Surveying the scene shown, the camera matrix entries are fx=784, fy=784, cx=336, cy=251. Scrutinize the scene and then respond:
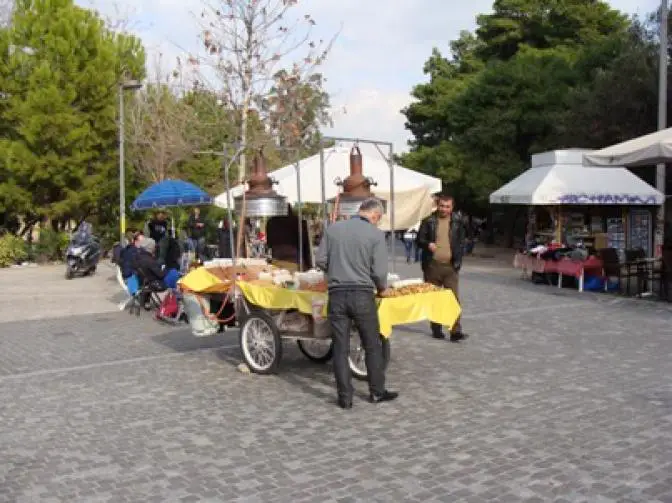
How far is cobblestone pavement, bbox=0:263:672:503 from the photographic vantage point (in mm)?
4770

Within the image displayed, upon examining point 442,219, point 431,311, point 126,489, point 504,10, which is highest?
point 504,10

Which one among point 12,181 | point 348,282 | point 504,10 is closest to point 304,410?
point 348,282

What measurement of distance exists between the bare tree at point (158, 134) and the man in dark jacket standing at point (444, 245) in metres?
20.8

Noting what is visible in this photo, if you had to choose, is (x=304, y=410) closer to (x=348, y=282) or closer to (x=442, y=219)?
(x=348, y=282)

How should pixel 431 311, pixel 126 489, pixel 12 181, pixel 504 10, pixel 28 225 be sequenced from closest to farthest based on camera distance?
pixel 126 489
pixel 431 311
pixel 12 181
pixel 28 225
pixel 504 10

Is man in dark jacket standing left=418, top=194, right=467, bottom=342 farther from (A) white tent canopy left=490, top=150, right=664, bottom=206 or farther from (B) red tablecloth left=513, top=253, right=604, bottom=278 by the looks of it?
(A) white tent canopy left=490, top=150, right=664, bottom=206

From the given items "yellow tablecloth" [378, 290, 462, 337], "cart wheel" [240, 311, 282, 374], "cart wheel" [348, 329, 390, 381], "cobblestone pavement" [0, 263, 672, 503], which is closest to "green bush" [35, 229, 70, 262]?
"cobblestone pavement" [0, 263, 672, 503]

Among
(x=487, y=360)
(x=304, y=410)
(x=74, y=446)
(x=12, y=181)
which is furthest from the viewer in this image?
(x=12, y=181)

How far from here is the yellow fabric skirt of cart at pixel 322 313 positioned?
695 cm

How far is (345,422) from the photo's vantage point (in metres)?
6.17

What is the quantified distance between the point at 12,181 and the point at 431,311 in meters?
21.6

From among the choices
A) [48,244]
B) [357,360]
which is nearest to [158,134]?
[48,244]

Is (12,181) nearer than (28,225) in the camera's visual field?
Yes

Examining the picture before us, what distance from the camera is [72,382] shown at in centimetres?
788
